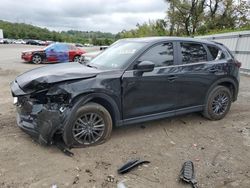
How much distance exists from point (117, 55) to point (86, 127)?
1548 mm

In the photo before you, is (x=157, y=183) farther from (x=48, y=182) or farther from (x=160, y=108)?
(x=160, y=108)

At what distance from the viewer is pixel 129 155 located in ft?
13.5

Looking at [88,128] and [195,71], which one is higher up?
[195,71]

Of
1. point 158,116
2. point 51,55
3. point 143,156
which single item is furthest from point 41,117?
point 51,55

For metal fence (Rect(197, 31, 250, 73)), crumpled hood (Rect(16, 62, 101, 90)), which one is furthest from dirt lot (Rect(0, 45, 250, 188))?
metal fence (Rect(197, 31, 250, 73))

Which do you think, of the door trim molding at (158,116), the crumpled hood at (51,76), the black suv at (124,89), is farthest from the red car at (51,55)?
the crumpled hood at (51,76)

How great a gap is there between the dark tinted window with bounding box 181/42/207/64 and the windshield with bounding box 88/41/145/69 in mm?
884

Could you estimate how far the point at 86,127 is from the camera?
4.26 m

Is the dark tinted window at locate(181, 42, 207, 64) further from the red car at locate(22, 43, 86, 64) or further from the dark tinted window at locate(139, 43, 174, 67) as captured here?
the red car at locate(22, 43, 86, 64)

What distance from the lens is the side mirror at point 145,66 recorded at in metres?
4.52

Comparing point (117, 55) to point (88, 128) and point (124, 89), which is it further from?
point (88, 128)

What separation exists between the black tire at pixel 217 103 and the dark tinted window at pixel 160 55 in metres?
1.29

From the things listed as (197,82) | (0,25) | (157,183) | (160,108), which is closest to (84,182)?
(157,183)

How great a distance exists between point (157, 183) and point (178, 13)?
39.2 m
